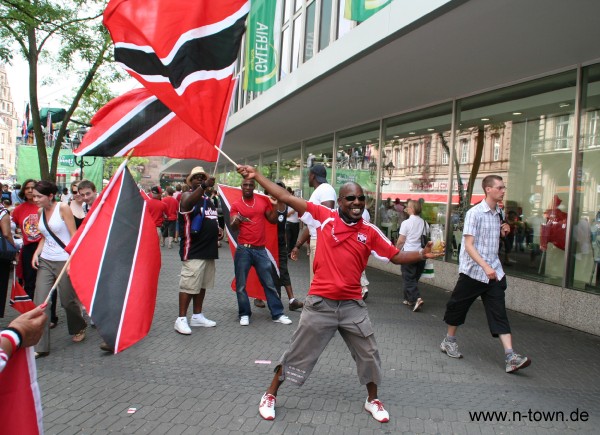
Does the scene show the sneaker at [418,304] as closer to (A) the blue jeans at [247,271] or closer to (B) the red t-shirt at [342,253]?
(A) the blue jeans at [247,271]

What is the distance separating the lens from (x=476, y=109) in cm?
1003

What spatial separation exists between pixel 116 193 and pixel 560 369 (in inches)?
191

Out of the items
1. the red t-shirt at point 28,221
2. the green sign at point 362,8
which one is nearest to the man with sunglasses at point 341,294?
the red t-shirt at point 28,221

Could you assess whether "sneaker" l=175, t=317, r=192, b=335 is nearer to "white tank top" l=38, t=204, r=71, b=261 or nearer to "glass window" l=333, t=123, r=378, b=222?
"white tank top" l=38, t=204, r=71, b=261

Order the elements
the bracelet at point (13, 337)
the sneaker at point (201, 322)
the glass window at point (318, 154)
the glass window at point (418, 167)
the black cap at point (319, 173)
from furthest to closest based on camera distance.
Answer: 1. the glass window at point (318, 154)
2. the glass window at point (418, 167)
3. the sneaker at point (201, 322)
4. the black cap at point (319, 173)
5. the bracelet at point (13, 337)

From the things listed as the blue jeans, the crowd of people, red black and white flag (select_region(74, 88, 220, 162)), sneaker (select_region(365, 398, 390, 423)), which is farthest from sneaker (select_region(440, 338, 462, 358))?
red black and white flag (select_region(74, 88, 220, 162))

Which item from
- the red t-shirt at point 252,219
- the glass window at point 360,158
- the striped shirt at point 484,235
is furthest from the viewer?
the glass window at point 360,158

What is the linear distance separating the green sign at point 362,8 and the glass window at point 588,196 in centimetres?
330

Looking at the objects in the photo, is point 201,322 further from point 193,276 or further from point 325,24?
point 325,24

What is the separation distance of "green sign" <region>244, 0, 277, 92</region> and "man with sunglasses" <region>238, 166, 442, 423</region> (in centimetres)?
1017

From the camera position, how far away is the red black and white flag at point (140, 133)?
440cm

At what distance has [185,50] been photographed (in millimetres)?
4172

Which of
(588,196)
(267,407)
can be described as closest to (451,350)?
(267,407)

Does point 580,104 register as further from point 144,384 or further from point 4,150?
point 4,150
